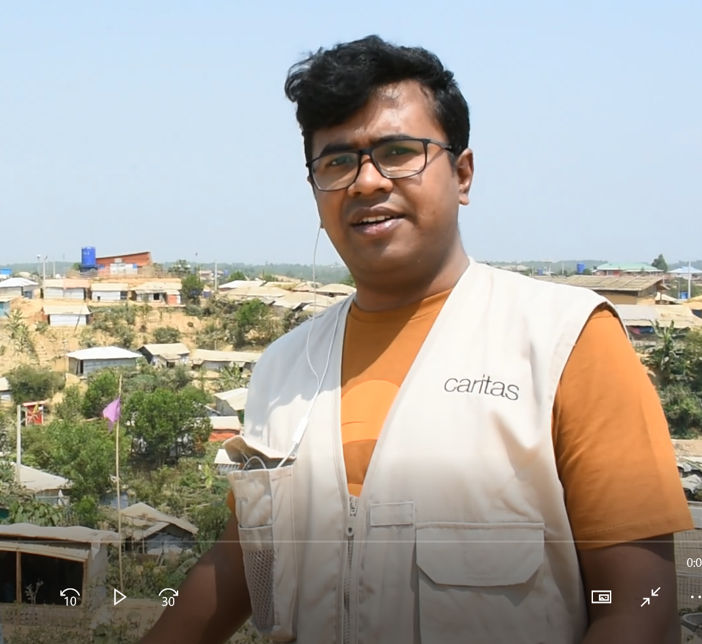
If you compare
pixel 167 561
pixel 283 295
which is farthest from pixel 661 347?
pixel 283 295

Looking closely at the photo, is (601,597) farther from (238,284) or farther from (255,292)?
(238,284)

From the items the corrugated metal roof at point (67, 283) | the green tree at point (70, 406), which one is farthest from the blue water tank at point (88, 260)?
the green tree at point (70, 406)

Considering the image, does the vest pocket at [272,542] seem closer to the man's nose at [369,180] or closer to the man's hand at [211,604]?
the man's hand at [211,604]

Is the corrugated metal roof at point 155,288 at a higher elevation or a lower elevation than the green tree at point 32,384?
higher

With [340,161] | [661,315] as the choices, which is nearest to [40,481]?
[661,315]

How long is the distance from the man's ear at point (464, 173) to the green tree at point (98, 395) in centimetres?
948

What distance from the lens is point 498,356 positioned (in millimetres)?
721

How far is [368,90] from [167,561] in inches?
66.3

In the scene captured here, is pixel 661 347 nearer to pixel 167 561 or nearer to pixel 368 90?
pixel 167 561

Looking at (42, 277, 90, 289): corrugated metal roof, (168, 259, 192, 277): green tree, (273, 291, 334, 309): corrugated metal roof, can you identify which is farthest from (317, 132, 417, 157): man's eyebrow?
(168, 259, 192, 277): green tree

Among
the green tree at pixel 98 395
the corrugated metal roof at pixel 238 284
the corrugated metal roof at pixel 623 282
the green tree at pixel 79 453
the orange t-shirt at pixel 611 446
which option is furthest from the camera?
→ the corrugated metal roof at pixel 238 284

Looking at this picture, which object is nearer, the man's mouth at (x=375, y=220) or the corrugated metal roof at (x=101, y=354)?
the man's mouth at (x=375, y=220)

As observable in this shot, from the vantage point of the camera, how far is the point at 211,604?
33.8 inches

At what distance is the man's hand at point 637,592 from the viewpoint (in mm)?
627
